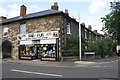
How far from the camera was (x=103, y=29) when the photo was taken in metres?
25.0

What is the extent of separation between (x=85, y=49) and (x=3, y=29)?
48.4 ft

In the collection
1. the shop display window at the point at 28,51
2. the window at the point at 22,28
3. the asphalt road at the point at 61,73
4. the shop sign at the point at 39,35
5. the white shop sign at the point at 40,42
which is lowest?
the asphalt road at the point at 61,73

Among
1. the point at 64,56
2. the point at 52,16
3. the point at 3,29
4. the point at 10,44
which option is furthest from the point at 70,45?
the point at 3,29

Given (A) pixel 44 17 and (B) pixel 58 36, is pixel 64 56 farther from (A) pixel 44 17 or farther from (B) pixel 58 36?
(A) pixel 44 17

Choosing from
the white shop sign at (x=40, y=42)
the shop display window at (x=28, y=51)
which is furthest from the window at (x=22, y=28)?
the shop display window at (x=28, y=51)

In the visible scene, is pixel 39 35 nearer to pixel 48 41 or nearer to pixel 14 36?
pixel 48 41

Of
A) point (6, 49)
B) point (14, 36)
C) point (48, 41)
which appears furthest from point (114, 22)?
point (6, 49)

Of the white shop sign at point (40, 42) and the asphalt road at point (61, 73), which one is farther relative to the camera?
the white shop sign at point (40, 42)

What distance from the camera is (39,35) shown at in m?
18.0

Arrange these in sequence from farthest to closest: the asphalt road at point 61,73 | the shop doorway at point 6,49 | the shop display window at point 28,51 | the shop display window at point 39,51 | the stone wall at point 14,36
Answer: the shop doorway at point 6,49 < the stone wall at point 14,36 < the shop display window at point 28,51 < the shop display window at point 39,51 < the asphalt road at point 61,73

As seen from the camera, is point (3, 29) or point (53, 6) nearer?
point (53, 6)

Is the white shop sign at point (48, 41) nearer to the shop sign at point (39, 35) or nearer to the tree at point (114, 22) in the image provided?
the shop sign at point (39, 35)

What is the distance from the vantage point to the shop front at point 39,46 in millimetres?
16797

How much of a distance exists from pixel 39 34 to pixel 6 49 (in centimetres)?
841
